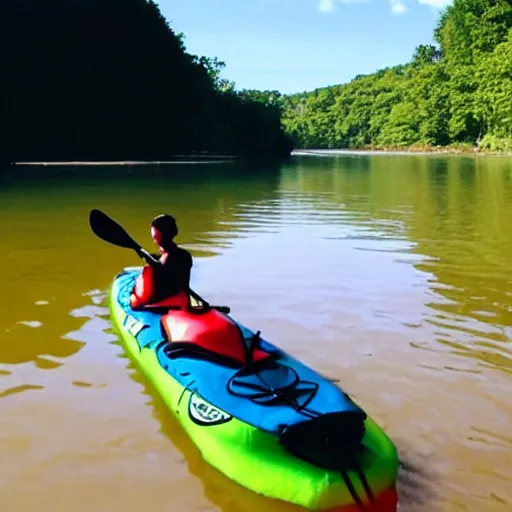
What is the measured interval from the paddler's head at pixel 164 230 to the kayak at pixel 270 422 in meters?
0.79

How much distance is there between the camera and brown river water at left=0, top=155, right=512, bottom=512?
3984mm

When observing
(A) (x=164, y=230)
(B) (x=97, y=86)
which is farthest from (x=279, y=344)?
(B) (x=97, y=86)

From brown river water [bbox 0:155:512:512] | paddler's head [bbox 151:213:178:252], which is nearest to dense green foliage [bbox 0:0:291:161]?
brown river water [bbox 0:155:512:512]

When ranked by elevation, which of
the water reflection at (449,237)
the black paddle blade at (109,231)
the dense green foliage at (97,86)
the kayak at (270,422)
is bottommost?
the water reflection at (449,237)

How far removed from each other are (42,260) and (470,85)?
7368cm

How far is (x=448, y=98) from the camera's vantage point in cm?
8219

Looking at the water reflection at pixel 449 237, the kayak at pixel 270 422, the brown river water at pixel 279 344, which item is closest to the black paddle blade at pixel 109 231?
the brown river water at pixel 279 344

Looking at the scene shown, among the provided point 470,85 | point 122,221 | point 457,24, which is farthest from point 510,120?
point 122,221

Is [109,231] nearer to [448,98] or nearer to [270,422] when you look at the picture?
[270,422]

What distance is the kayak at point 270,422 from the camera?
3434 mm

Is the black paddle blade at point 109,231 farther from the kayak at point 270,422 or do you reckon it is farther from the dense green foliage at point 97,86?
the dense green foliage at point 97,86

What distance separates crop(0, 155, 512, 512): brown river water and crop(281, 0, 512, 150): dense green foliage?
56951 millimetres

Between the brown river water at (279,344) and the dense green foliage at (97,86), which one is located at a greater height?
the dense green foliage at (97,86)

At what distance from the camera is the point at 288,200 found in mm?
19234
